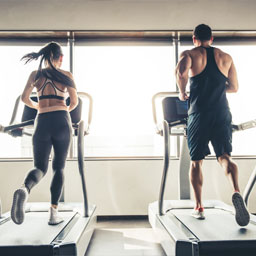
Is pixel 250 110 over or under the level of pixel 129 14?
under

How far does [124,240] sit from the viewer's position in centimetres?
250

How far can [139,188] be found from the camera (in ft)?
11.5

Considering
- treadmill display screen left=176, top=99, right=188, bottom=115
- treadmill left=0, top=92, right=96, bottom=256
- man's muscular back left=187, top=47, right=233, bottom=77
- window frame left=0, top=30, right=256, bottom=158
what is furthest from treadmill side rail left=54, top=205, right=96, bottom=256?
window frame left=0, top=30, right=256, bottom=158

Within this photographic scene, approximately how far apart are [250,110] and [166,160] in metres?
2.09

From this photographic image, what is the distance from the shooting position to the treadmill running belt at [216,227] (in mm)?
1813

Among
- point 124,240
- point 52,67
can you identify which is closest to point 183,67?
point 52,67

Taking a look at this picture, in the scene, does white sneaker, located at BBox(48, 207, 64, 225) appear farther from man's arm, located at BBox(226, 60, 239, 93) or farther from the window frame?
the window frame

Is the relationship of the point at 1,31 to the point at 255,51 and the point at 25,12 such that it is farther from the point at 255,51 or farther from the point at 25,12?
the point at 255,51

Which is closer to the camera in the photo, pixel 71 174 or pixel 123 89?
pixel 71 174

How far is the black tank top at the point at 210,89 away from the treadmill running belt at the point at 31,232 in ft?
4.74

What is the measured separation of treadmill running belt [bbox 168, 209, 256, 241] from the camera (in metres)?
1.81

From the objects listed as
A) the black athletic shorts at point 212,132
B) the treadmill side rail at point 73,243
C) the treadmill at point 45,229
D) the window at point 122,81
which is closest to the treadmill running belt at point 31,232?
the treadmill at point 45,229

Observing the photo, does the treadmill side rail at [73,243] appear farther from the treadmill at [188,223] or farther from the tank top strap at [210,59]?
the tank top strap at [210,59]

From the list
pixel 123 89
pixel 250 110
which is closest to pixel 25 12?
pixel 123 89
